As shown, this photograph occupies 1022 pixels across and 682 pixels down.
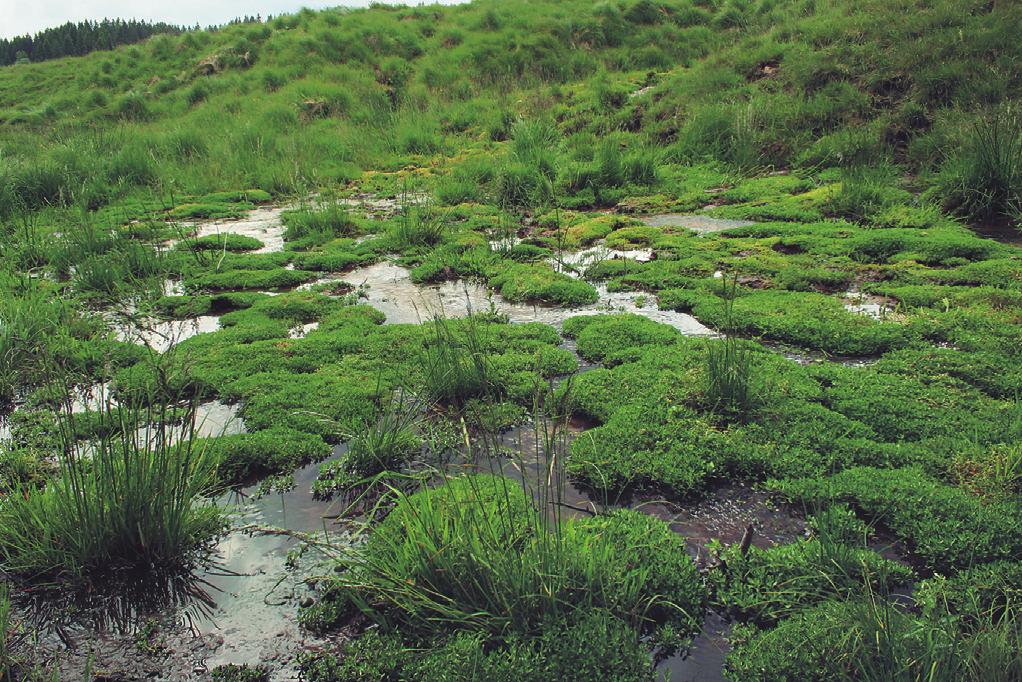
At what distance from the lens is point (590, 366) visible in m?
5.83

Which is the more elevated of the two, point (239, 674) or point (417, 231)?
point (417, 231)

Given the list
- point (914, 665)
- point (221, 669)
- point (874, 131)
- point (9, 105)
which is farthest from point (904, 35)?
point (9, 105)

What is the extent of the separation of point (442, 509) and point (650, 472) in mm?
1428

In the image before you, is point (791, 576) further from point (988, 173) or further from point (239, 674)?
point (988, 173)

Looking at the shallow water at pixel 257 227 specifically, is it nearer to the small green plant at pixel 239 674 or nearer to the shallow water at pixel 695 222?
the shallow water at pixel 695 222

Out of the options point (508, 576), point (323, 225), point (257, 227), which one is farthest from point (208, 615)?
point (257, 227)

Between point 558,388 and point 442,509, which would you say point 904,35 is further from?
point 442,509

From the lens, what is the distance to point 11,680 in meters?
2.84

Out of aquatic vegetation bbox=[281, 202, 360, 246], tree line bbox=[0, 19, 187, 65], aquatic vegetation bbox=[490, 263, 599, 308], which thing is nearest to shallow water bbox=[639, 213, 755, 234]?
aquatic vegetation bbox=[490, 263, 599, 308]

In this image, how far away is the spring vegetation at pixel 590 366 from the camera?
118 inches

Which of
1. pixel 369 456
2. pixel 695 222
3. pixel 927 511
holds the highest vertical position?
pixel 695 222

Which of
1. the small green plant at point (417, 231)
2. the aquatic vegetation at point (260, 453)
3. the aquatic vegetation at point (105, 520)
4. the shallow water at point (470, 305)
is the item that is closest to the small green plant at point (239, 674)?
the aquatic vegetation at point (105, 520)

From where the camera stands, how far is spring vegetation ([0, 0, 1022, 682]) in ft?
9.81

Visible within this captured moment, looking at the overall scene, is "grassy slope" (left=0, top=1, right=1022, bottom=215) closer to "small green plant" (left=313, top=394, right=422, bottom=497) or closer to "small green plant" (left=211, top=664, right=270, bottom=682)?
"small green plant" (left=313, top=394, right=422, bottom=497)
